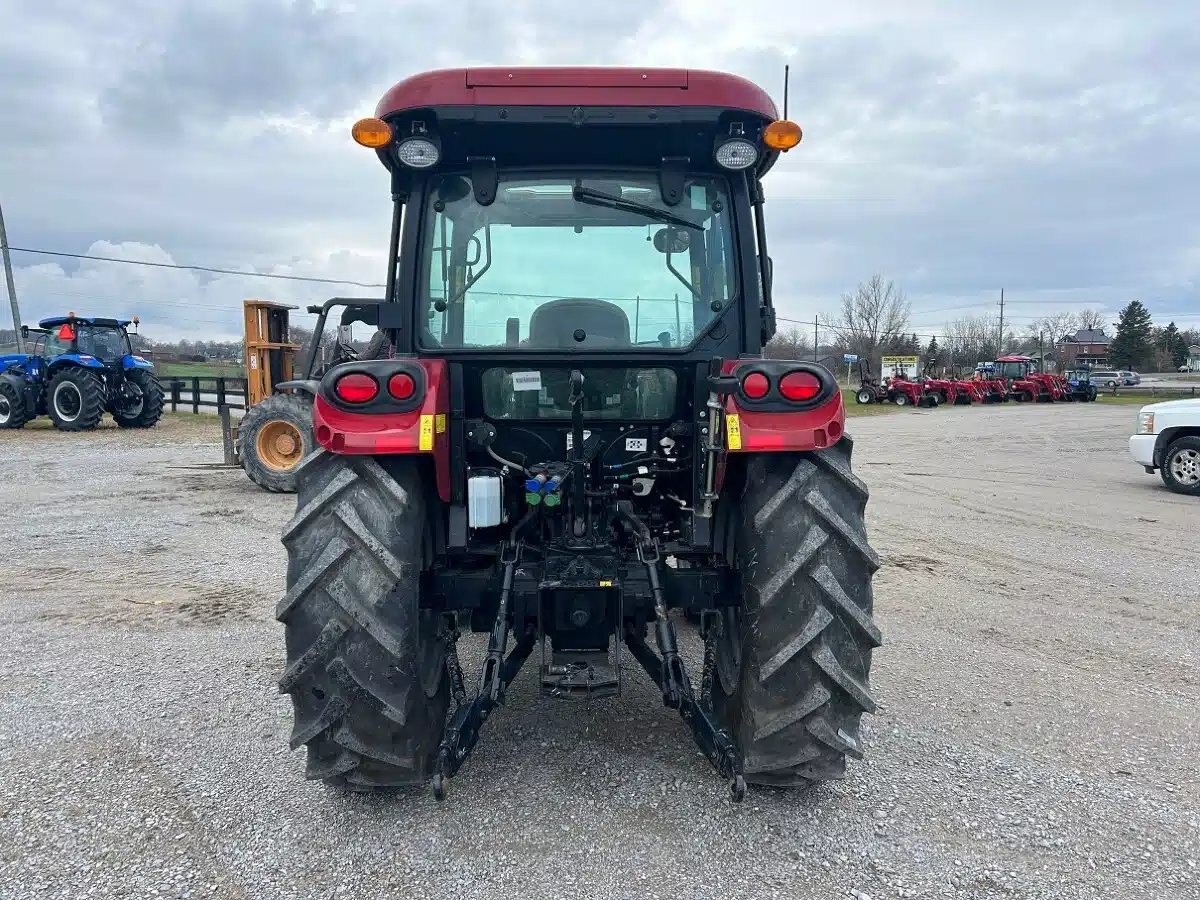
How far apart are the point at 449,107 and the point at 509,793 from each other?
2.44m

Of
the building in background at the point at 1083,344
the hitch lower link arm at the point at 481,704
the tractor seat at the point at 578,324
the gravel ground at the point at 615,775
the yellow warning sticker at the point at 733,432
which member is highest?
the building in background at the point at 1083,344

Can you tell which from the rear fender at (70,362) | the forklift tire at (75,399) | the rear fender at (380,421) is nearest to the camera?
the rear fender at (380,421)

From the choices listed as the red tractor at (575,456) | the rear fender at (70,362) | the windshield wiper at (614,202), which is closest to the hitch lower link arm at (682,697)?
the red tractor at (575,456)

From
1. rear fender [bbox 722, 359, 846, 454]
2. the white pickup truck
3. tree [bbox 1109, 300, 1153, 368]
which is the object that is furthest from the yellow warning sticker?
tree [bbox 1109, 300, 1153, 368]

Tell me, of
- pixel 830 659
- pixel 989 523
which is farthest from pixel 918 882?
pixel 989 523

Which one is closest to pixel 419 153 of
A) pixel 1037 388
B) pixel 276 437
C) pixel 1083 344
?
pixel 276 437

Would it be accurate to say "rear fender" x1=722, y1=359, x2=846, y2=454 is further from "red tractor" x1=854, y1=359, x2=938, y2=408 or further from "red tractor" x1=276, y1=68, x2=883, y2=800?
"red tractor" x1=854, y1=359, x2=938, y2=408

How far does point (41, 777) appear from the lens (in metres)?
3.12

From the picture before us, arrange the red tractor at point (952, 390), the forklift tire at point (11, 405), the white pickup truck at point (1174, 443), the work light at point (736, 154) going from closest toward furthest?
the work light at point (736, 154) < the white pickup truck at point (1174, 443) < the forklift tire at point (11, 405) < the red tractor at point (952, 390)

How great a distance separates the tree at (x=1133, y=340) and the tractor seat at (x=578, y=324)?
79625mm

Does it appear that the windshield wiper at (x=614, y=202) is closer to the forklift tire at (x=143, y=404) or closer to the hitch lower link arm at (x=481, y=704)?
the hitch lower link arm at (x=481, y=704)

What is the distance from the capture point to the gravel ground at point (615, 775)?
253 cm

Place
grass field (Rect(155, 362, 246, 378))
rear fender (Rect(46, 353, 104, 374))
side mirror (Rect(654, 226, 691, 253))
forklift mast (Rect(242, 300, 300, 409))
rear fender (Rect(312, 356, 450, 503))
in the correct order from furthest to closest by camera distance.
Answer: grass field (Rect(155, 362, 246, 378)) → rear fender (Rect(46, 353, 104, 374)) → forklift mast (Rect(242, 300, 300, 409)) → side mirror (Rect(654, 226, 691, 253)) → rear fender (Rect(312, 356, 450, 503))

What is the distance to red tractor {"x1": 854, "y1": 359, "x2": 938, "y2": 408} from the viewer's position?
34344mm
